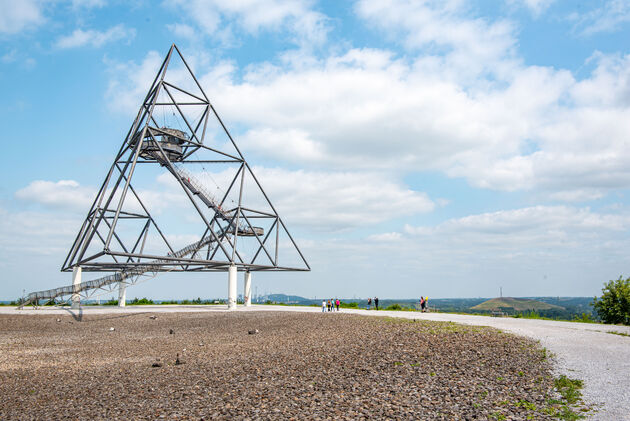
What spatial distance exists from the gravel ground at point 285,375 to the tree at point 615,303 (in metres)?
10.5

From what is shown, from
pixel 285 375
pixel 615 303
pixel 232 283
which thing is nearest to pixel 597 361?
pixel 285 375

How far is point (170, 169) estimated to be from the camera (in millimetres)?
38250

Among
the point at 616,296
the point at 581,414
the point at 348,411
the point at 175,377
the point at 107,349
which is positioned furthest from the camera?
the point at 616,296

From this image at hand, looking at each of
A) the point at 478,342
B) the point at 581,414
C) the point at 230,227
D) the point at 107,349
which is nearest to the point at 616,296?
the point at 478,342

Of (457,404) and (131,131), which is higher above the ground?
(131,131)

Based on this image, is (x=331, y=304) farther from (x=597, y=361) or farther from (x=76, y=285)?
(x=597, y=361)

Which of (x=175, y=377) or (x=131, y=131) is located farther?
(x=131, y=131)

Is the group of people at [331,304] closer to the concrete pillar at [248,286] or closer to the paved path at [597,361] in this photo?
the concrete pillar at [248,286]

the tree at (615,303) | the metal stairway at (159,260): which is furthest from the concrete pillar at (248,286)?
the tree at (615,303)

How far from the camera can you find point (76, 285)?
35969 mm

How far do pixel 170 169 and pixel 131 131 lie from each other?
5431 millimetres

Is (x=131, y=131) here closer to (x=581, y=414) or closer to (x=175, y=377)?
(x=175, y=377)

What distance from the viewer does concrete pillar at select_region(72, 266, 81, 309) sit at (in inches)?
1412

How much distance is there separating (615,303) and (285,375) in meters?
22.0
